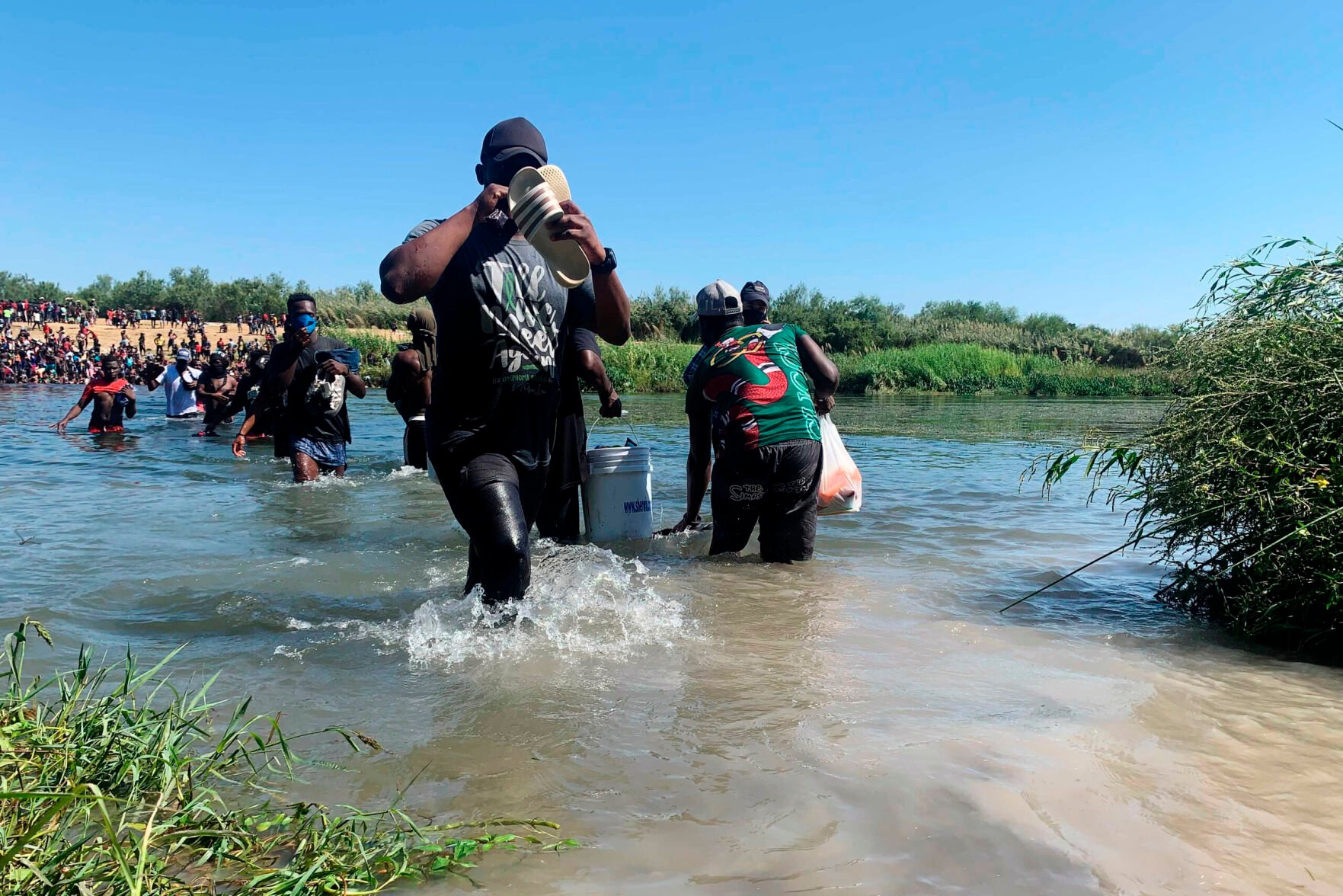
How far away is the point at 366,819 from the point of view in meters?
2.37

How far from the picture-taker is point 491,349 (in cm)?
348

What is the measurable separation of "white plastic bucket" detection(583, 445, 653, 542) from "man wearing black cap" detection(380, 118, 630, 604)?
214 cm

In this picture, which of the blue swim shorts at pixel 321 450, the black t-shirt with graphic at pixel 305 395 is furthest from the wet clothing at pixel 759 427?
the blue swim shorts at pixel 321 450

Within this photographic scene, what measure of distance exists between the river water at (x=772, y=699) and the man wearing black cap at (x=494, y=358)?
0.53 m

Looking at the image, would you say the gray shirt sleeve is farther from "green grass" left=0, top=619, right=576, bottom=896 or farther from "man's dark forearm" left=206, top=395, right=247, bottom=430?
"man's dark forearm" left=206, top=395, right=247, bottom=430

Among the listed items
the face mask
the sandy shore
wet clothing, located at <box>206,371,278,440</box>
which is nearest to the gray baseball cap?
the face mask

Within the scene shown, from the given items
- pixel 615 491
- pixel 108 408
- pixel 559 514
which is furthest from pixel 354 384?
pixel 108 408

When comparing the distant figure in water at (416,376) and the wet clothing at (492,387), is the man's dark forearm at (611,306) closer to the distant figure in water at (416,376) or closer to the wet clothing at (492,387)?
the wet clothing at (492,387)

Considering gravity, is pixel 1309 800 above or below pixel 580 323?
below

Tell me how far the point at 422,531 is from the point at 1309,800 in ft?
20.7

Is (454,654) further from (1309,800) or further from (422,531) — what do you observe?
(422,531)

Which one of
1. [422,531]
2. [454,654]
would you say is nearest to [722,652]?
[454,654]

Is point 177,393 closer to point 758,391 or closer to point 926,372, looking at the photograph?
point 758,391

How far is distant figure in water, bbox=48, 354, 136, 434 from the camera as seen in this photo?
15.9 meters
